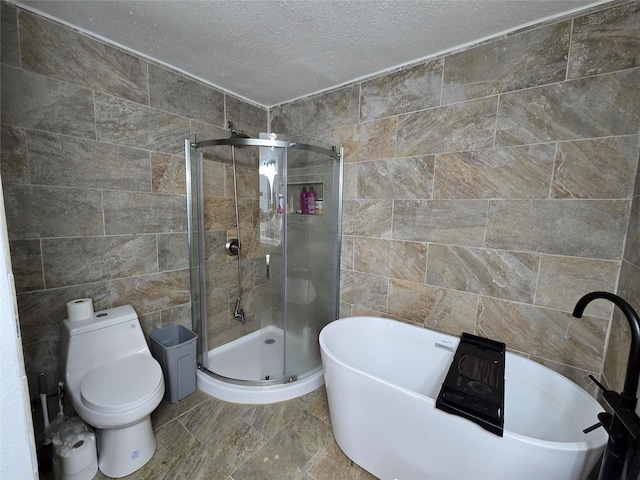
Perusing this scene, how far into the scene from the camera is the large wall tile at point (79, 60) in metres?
1.42

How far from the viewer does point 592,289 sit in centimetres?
135

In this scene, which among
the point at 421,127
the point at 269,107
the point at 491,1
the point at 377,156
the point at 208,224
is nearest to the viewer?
the point at 491,1

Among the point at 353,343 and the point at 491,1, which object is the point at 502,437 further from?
the point at 491,1

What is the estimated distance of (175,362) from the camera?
6.15ft

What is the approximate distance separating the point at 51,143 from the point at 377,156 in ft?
6.46

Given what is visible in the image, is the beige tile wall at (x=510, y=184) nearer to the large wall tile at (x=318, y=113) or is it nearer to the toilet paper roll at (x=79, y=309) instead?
the large wall tile at (x=318, y=113)

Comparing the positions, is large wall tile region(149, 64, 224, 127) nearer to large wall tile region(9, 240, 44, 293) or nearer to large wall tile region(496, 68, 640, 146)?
large wall tile region(9, 240, 44, 293)

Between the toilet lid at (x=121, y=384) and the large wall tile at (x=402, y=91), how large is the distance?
85.6 inches

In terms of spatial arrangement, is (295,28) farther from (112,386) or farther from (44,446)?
(44,446)

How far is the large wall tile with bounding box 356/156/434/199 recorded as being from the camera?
1808 millimetres

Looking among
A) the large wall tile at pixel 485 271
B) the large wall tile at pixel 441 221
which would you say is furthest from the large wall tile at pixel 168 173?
the large wall tile at pixel 485 271

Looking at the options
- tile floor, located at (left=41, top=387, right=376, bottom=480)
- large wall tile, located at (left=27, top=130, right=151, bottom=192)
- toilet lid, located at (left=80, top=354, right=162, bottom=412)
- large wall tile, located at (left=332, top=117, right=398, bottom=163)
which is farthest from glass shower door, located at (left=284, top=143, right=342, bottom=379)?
large wall tile, located at (left=27, top=130, right=151, bottom=192)

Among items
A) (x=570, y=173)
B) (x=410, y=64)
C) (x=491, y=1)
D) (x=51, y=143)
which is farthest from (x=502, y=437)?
(x=51, y=143)

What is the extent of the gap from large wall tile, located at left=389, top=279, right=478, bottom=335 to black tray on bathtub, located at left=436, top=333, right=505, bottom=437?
0.35ft
